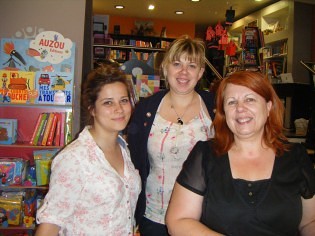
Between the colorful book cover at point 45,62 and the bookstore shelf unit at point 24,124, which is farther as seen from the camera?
the bookstore shelf unit at point 24,124

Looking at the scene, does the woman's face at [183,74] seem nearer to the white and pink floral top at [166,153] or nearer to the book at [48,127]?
the white and pink floral top at [166,153]

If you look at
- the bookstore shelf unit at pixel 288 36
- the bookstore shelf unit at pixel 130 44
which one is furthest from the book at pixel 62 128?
the bookstore shelf unit at pixel 130 44

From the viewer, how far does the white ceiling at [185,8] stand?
299 inches

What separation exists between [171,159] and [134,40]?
24.9ft

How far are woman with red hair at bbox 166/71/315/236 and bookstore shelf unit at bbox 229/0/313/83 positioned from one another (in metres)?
5.25

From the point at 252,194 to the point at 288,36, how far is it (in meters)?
6.47

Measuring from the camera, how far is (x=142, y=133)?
1.96m

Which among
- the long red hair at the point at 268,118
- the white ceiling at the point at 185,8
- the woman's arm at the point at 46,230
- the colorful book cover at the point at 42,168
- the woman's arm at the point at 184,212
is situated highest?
the white ceiling at the point at 185,8

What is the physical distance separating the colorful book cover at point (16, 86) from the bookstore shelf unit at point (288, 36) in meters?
4.74

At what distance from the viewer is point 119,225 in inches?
59.3

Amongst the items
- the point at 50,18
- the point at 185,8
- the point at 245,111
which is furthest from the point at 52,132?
the point at 185,8

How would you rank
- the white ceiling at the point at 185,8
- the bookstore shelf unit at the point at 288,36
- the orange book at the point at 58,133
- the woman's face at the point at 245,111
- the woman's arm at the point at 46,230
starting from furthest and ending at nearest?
the white ceiling at the point at 185,8, the bookstore shelf unit at the point at 288,36, the orange book at the point at 58,133, the woman's face at the point at 245,111, the woman's arm at the point at 46,230

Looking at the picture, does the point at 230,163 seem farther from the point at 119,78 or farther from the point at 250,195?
the point at 119,78

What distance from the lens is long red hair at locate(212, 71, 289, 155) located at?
4.86 ft
